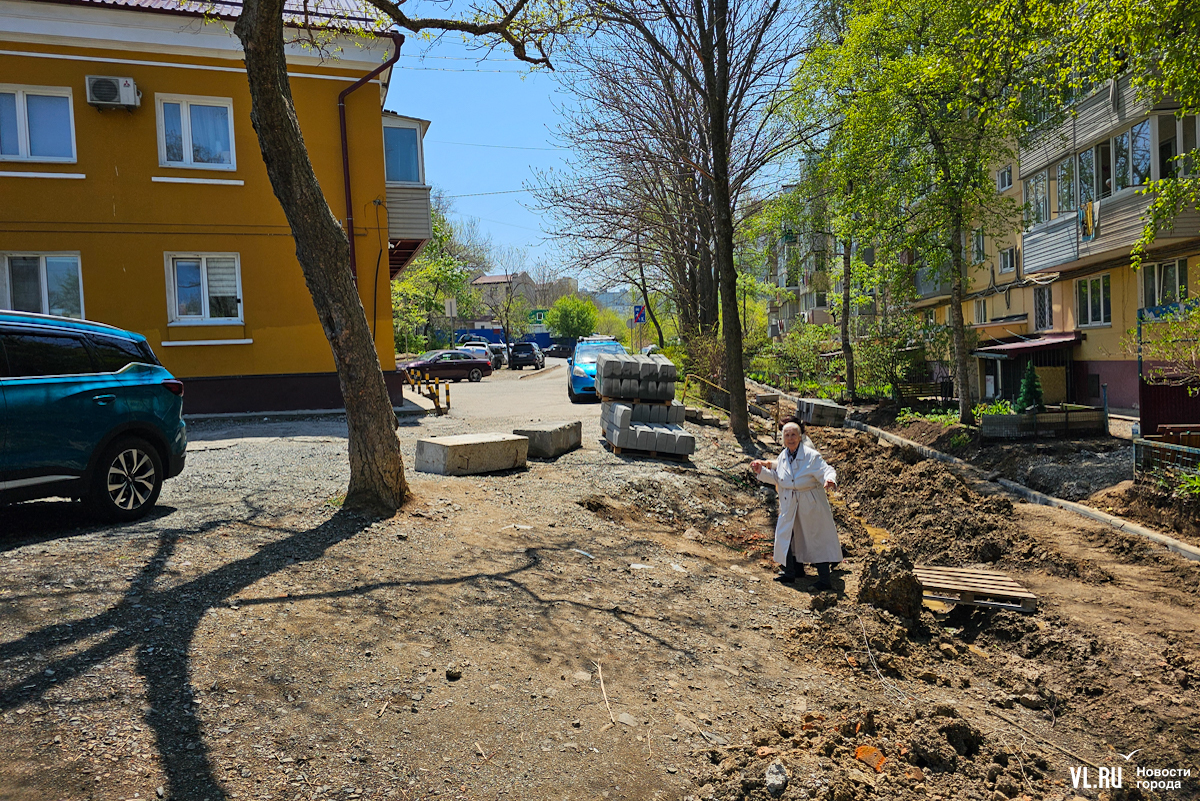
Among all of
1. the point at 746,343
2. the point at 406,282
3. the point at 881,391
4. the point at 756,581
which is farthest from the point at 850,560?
the point at 406,282

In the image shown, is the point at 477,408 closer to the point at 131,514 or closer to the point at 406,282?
the point at 131,514

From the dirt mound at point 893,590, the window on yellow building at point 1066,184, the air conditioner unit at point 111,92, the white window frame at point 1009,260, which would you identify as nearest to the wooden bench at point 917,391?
the window on yellow building at point 1066,184

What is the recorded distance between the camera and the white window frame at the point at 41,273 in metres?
14.7

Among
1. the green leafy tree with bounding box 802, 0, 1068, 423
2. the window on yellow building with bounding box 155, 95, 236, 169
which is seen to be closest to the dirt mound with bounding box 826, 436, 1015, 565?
the green leafy tree with bounding box 802, 0, 1068, 423

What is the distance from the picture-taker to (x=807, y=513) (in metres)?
7.44

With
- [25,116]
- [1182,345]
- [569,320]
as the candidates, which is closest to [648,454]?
[1182,345]

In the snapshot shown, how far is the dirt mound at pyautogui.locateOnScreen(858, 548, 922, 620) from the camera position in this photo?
20.9ft

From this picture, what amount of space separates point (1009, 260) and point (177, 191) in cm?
2786

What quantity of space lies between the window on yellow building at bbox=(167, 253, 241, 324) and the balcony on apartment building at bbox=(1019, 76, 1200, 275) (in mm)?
18041

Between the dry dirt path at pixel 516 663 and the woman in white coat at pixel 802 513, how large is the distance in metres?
0.41

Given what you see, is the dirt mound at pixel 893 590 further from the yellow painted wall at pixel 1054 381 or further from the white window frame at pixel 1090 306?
the yellow painted wall at pixel 1054 381

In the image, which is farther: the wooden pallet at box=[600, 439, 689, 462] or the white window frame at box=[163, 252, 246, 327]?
the white window frame at box=[163, 252, 246, 327]

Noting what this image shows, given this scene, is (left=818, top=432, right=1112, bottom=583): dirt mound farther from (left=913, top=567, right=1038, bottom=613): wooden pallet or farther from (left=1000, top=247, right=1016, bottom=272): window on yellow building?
(left=1000, top=247, right=1016, bottom=272): window on yellow building

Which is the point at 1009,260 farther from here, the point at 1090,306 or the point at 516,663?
the point at 516,663
